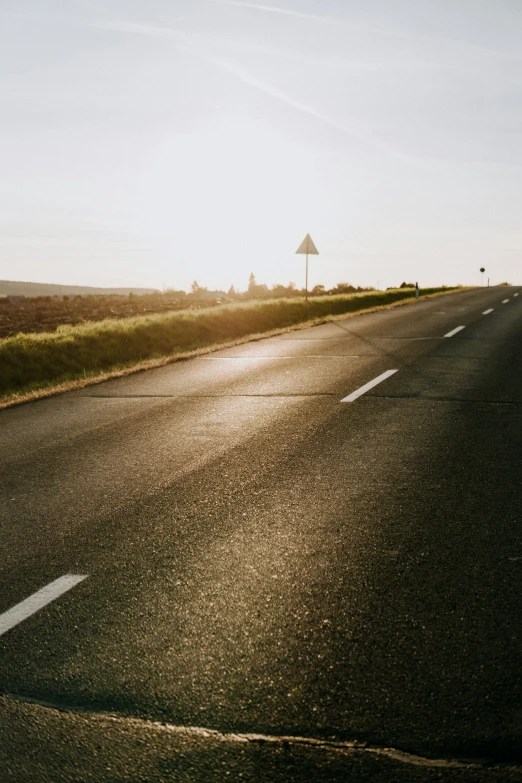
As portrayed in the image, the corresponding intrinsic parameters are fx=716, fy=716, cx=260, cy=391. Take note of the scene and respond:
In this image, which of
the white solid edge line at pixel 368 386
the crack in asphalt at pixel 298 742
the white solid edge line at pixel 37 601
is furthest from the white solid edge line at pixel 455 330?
the crack in asphalt at pixel 298 742

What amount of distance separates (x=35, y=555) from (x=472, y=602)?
8.12 feet

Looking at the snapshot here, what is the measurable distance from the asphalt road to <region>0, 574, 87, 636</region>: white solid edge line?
1cm

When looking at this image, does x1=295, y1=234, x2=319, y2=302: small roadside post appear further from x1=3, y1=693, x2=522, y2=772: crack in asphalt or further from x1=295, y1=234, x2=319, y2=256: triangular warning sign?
x1=3, y1=693, x2=522, y2=772: crack in asphalt

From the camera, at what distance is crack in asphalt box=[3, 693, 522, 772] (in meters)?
2.38

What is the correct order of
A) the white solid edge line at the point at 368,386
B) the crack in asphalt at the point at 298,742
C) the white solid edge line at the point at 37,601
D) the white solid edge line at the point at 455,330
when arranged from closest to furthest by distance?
the crack in asphalt at the point at 298,742, the white solid edge line at the point at 37,601, the white solid edge line at the point at 368,386, the white solid edge line at the point at 455,330

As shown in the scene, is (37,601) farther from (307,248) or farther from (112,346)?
(307,248)

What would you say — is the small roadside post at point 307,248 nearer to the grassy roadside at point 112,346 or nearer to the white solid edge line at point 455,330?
the grassy roadside at point 112,346

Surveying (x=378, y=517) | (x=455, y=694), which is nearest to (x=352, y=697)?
(x=455, y=694)

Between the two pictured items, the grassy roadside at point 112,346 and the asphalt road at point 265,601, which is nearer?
the asphalt road at point 265,601

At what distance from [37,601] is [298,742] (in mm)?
1695

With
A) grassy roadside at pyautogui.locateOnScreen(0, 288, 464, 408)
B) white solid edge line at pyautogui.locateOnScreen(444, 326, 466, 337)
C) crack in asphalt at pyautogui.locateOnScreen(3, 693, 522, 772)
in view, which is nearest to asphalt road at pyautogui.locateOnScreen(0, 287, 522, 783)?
crack in asphalt at pyautogui.locateOnScreen(3, 693, 522, 772)

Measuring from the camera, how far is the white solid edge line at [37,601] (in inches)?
135

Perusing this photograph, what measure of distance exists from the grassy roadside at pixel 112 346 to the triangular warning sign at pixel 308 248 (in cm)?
233

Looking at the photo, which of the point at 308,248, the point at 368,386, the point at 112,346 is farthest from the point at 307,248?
the point at 368,386
